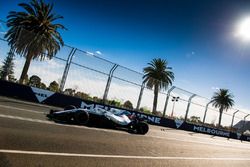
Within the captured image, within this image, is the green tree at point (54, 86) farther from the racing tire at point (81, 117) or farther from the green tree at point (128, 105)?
the racing tire at point (81, 117)

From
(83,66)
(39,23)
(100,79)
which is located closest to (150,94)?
(100,79)

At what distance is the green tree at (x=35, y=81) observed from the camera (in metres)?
14.9

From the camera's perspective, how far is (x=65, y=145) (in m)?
5.22

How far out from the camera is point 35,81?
1528cm

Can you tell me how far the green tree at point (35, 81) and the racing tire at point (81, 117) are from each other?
7.36 metres

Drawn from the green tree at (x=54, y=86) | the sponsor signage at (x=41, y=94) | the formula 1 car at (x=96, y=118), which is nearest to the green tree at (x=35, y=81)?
the sponsor signage at (x=41, y=94)

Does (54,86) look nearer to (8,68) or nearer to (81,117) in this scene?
(8,68)

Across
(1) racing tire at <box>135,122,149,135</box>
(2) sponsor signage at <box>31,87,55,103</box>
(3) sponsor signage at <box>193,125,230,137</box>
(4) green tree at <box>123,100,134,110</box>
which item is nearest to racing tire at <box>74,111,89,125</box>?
(1) racing tire at <box>135,122,149,135</box>

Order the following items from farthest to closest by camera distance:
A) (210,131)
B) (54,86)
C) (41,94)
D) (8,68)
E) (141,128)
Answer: (210,131), (54,86), (41,94), (8,68), (141,128)

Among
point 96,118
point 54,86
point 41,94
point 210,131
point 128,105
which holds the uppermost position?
point 54,86

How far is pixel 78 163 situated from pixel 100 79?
1240 cm

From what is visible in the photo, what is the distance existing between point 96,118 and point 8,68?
806cm

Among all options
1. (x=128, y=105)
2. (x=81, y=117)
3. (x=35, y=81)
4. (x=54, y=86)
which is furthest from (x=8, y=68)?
(x=128, y=105)

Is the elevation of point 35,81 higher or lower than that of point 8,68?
lower
